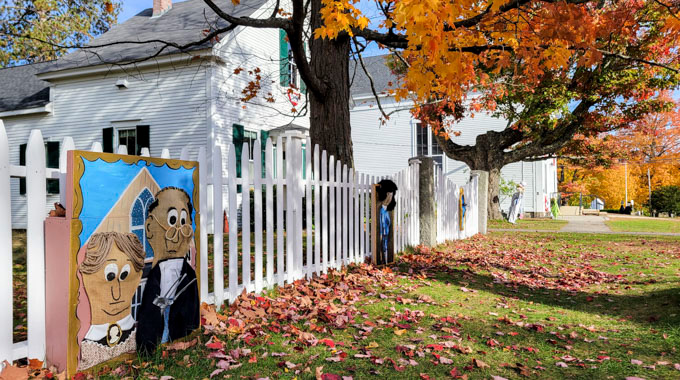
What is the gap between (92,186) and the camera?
9.19 ft

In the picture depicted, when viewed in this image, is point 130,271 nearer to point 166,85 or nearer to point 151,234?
point 151,234

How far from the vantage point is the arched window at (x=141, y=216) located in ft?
10.1

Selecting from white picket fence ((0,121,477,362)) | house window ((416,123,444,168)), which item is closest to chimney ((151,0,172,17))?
house window ((416,123,444,168))

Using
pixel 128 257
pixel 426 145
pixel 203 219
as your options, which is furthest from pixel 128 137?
pixel 426 145

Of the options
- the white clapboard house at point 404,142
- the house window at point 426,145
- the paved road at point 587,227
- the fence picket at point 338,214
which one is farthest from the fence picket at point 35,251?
the house window at point 426,145

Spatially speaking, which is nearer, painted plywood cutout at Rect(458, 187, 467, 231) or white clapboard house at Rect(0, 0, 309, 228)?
painted plywood cutout at Rect(458, 187, 467, 231)

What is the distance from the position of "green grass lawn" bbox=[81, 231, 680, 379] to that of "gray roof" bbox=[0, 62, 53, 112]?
16.7 metres

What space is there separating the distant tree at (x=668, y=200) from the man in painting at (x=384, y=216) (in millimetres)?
40749

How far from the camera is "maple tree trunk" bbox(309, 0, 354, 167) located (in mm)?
7234

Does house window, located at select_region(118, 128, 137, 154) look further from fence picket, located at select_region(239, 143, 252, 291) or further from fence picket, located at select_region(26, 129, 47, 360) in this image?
fence picket, located at select_region(26, 129, 47, 360)

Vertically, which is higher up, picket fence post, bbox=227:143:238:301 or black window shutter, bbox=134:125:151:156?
black window shutter, bbox=134:125:151:156

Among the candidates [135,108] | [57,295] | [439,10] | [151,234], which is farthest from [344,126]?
[135,108]

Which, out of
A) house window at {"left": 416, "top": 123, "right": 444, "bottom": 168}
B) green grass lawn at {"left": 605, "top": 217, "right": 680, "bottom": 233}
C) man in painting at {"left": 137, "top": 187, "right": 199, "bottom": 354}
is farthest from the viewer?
house window at {"left": 416, "top": 123, "right": 444, "bottom": 168}

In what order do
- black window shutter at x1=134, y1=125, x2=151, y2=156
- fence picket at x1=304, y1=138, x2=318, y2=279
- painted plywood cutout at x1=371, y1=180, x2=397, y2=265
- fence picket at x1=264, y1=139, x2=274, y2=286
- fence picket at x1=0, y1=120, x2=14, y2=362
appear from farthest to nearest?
black window shutter at x1=134, y1=125, x2=151, y2=156
painted plywood cutout at x1=371, y1=180, x2=397, y2=265
fence picket at x1=304, y1=138, x2=318, y2=279
fence picket at x1=264, y1=139, x2=274, y2=286
fence picket at x1=0, y1=120, x2=14, y2=362
